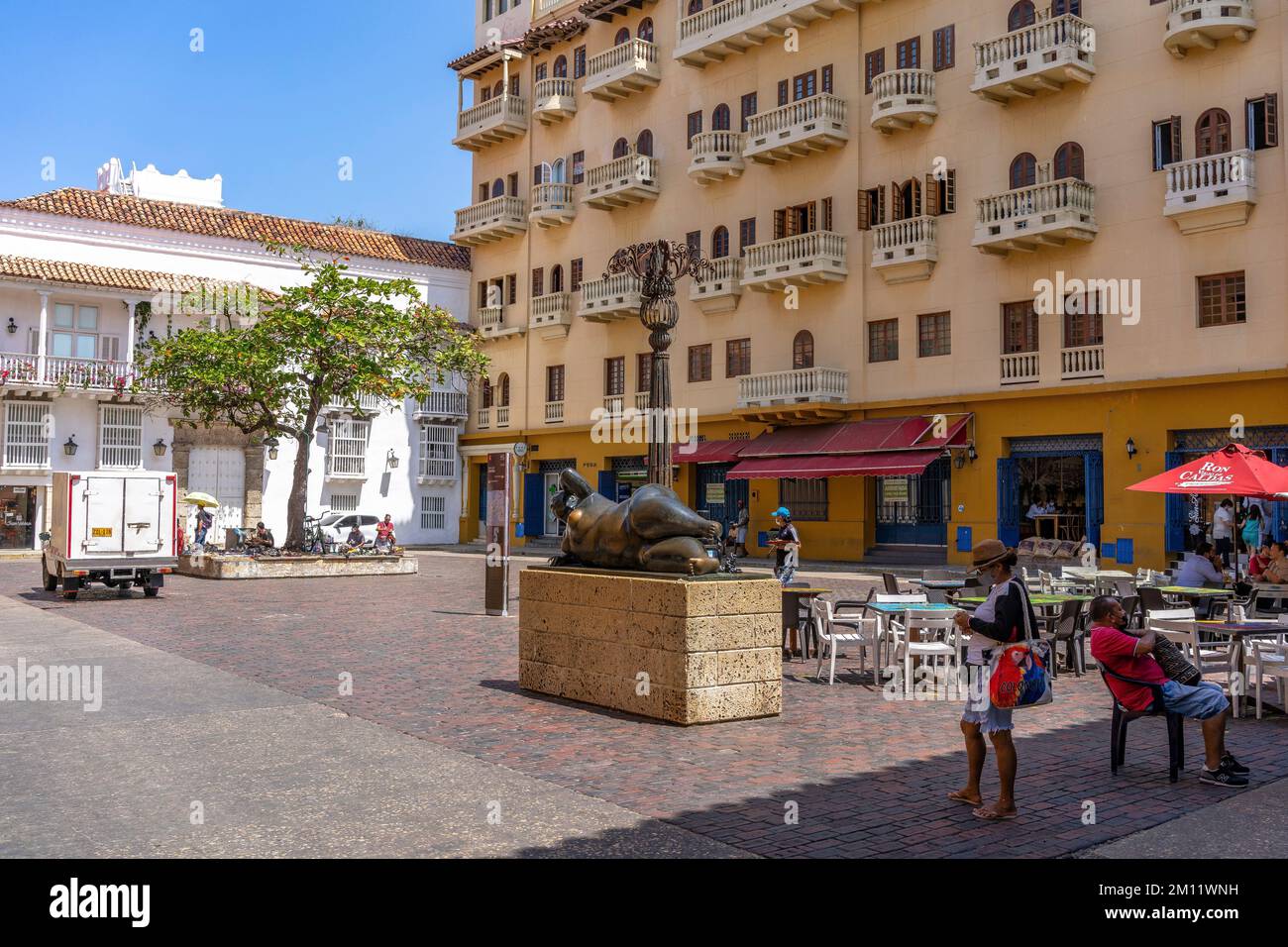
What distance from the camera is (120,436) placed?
3809cm

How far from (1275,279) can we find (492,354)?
28.1 meters

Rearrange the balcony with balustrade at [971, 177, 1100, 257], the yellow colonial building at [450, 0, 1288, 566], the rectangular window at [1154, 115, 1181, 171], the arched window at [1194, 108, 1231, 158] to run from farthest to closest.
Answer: the balcony with balustrade at [971, 177, 1100, 257] < the rectangular window at [1154, 115, 1181, 171] < the yellow colonial building at [450, 0, 1288, 566] < the arched window at [1194, 108, 1231, 158]

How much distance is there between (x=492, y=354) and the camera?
43.8 metres

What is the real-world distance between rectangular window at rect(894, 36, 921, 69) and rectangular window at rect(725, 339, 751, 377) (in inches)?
340

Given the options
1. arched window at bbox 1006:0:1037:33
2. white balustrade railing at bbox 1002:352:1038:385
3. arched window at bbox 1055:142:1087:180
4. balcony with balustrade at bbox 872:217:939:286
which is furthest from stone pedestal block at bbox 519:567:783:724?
arched window at bbox 1006:0:1037:33

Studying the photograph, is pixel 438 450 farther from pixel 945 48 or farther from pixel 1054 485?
pixel 1054 485

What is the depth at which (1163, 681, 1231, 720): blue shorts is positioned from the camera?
7145mm

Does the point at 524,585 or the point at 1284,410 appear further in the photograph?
the point at 1284,410

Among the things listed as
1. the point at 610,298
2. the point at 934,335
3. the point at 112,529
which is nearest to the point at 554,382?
the point at 610,298

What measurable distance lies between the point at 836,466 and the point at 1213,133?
11.2 m

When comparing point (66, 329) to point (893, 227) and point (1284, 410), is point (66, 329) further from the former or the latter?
point (1284, 410)

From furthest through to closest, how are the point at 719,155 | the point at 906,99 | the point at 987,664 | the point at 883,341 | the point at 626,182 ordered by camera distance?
the point at 626,182
the point at 719,155
the point at 883,341
the point at 906,99
the point at 987,664

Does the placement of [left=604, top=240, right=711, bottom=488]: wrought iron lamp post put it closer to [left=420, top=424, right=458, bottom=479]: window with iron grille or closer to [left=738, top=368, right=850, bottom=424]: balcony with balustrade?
[left=738, top=368, right=850, bottom=424]: balcony with balustrade

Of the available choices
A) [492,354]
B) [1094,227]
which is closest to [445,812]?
[1094,227]
